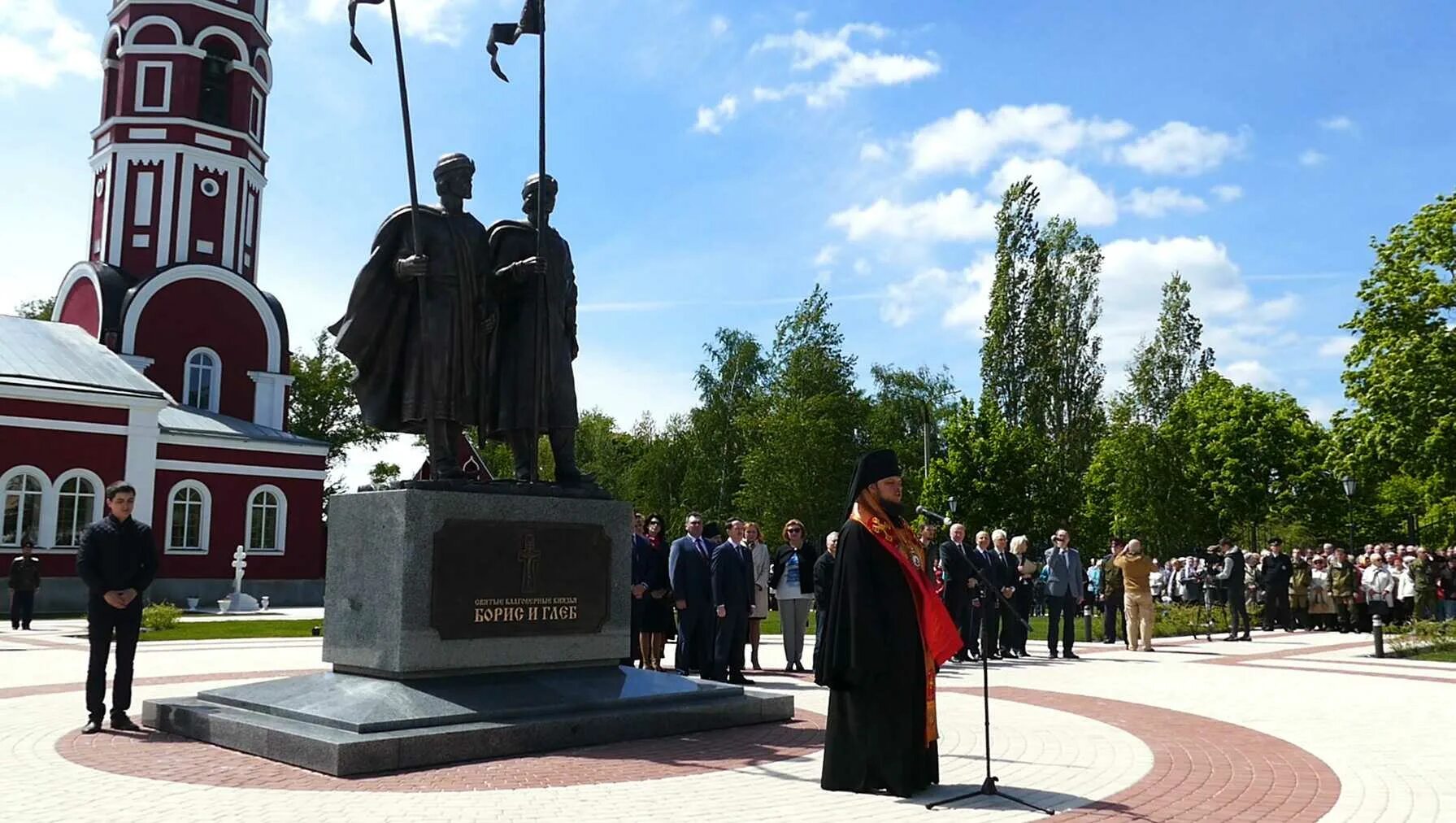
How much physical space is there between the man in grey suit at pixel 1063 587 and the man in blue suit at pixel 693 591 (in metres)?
6.44

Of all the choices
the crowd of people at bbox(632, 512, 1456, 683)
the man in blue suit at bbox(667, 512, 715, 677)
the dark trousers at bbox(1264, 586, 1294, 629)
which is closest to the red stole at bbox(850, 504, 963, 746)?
the crowd of people at bbox(632, 512, 1456, 683)

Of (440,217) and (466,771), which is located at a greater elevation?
(440,217)

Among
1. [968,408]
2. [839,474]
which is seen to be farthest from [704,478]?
[968,408]

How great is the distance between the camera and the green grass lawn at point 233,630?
20141 millimetres

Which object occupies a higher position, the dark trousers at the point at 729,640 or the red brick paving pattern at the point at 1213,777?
the dark trousers at the point at 729,640

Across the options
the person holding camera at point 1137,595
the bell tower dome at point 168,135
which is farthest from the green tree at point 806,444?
the person holding camera at point 1137,595

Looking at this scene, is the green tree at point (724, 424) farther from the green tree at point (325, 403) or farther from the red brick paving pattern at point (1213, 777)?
the red brick paving pattern at point (1213, 777)

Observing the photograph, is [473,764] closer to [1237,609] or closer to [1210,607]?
[1237,609]

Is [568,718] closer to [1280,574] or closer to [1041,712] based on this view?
[1041,712]

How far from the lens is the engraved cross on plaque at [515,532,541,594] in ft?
27.4

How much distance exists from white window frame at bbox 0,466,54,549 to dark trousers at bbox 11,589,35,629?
7394mm

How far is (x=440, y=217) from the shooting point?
8852 millimetres

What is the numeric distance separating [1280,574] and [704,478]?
101 ft

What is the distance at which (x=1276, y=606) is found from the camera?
23328mm
